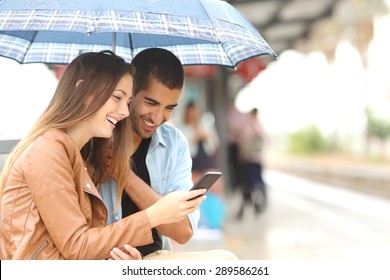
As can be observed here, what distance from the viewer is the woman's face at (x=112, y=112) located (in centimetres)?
215

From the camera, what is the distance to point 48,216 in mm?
1938

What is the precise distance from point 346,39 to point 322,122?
301 inches

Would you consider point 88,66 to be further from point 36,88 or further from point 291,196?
point 291,196

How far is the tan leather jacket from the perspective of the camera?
6.36 ft

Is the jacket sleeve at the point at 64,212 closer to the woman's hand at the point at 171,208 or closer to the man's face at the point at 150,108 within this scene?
the woman's hand at the point at 171,208

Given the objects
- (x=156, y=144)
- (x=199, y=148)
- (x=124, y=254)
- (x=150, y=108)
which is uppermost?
(x=150, y=108)

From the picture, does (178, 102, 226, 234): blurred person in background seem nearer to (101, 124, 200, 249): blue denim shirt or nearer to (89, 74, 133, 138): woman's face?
(101, 124, 200, 249): blue denim shirt

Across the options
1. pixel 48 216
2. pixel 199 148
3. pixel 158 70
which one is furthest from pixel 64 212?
pixel 199 148

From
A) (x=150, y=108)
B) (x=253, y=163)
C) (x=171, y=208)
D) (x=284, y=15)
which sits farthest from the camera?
(x=284, y=15)

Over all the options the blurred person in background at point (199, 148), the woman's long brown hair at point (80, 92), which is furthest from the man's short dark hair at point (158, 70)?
the blurred person in background at point (199, 148)

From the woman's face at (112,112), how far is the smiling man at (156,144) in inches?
12.0

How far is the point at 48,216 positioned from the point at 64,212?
45 millimetres

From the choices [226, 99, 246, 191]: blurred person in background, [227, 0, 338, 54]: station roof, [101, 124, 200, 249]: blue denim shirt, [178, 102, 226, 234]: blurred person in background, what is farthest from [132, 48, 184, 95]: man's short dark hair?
[226, 99, 246, 191]: blurred person in background

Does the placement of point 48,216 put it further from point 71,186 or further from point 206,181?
point 206,181
